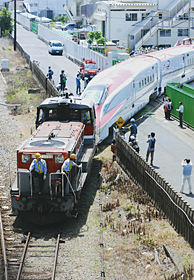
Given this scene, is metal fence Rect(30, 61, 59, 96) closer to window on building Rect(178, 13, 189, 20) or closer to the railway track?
the railway track

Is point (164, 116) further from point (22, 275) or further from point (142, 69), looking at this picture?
point (22, 275)

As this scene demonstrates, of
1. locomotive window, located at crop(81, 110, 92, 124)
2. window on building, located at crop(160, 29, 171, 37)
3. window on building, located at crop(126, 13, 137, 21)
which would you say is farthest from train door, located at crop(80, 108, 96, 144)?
window on building, located at crop(126, 13, 137, 21)

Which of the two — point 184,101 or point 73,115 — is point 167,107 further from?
point 73,115

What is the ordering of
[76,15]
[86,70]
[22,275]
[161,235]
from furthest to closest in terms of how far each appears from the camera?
[76,15]
[86,70]
[161,235]
[22,275]

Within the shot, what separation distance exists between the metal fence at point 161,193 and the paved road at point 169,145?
1.48 metres

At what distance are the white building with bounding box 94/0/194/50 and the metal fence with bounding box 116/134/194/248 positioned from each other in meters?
50.9

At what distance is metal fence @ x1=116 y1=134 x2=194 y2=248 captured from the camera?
43.6 feet

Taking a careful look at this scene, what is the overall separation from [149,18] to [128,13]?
3355 mm

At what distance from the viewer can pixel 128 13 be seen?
7075 cm

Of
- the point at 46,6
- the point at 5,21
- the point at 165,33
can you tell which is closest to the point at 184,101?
the point at 165,33

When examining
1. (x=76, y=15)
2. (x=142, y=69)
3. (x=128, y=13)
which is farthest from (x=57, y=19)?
(x=142, y=69)

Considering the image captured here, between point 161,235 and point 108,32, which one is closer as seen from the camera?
point 161,235

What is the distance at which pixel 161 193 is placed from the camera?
15.3 metres

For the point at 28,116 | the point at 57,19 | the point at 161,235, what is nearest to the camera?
the point at 161,235
